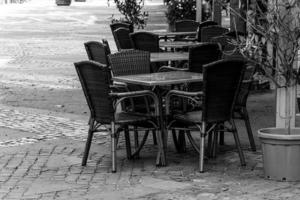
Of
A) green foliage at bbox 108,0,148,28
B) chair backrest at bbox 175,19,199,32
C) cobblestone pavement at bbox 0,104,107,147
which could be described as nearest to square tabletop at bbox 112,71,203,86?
cobblestone pavement at bbox 0,104,107,147

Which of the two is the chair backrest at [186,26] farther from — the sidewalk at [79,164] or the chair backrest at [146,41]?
the chair backrest at [146,41]

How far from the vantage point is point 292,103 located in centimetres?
789

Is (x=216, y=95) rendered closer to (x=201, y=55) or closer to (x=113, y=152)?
(x=113, y=152)

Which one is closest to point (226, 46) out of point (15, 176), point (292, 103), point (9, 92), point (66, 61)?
point (292, 103)

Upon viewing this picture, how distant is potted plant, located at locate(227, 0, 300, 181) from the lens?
743 centimetres

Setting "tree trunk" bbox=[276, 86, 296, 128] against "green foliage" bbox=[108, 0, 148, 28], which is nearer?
"tree trunk" bbox=[276, 86, 296, 128]

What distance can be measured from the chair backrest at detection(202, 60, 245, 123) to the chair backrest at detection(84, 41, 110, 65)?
216 cm

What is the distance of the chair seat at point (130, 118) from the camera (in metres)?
8.42

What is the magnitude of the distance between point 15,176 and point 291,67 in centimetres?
276

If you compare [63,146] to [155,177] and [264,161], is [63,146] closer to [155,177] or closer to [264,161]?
[155,177]

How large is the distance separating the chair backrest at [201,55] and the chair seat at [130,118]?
1.35 metres

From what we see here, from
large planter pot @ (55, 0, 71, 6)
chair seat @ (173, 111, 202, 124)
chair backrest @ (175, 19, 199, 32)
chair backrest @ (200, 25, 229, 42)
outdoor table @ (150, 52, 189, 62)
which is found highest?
chair backrest @ (200, 25, 229, 42)

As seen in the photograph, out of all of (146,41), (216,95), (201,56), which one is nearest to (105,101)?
(216,95)

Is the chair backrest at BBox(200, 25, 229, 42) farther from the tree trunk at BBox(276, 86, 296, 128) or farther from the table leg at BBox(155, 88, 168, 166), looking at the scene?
the tree trunk at BBox(276, 86, 296, 128)
